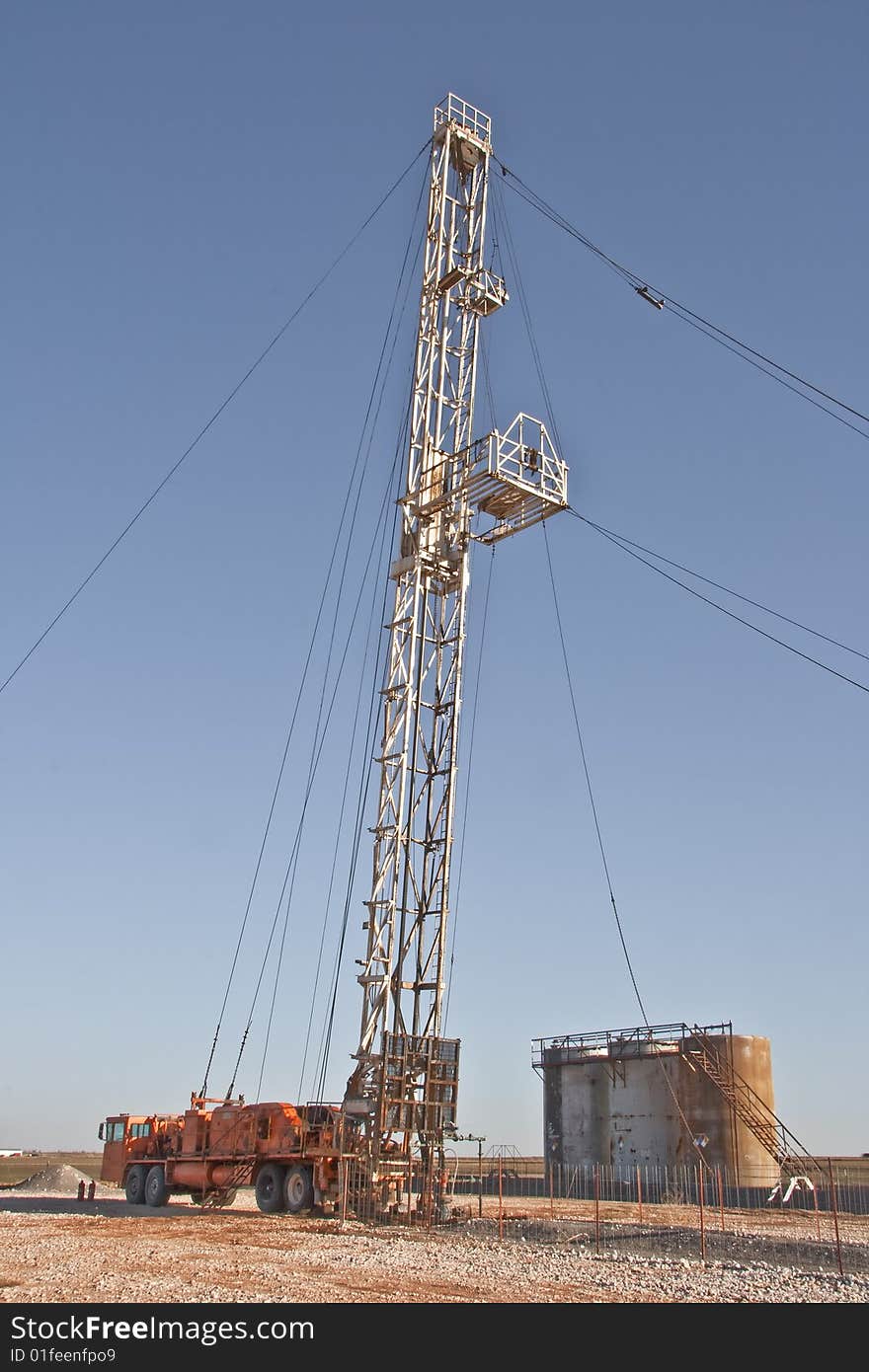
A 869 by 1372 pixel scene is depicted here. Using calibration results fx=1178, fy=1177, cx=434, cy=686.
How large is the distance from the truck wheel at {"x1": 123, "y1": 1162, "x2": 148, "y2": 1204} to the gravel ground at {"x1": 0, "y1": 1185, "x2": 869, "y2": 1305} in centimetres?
1045

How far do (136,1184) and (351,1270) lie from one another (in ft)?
62.9

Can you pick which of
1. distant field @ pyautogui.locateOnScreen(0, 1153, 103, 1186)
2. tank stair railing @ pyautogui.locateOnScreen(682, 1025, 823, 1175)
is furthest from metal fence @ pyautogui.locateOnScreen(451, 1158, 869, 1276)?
distant field @ pyautogui.locateOnScreen(0, 1153, 103, 1186)

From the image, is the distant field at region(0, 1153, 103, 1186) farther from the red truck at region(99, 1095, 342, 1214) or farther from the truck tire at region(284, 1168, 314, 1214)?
the truck tire at region(284, 1168, 314, 1214)

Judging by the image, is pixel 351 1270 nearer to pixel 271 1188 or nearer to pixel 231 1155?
pixel 271 1188

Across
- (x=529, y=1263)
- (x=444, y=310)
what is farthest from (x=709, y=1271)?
(x=444, y=310)

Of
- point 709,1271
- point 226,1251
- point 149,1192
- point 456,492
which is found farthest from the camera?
point 149,1192

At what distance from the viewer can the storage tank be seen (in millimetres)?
36656

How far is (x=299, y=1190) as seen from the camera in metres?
24.6

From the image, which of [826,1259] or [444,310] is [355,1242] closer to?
[826,1259]

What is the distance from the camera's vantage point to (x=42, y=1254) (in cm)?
1612

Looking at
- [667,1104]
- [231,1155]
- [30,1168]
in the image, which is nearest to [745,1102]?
[667,1104]
